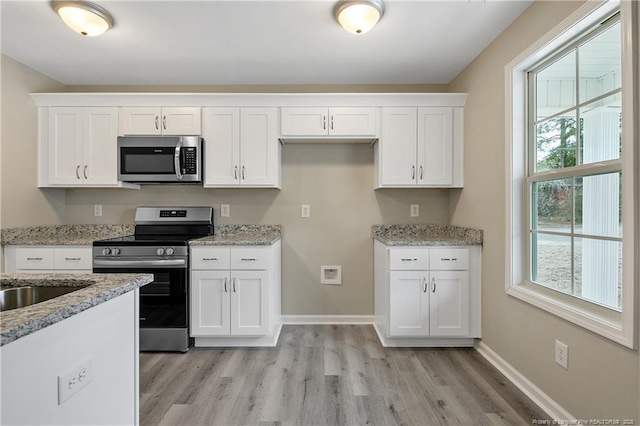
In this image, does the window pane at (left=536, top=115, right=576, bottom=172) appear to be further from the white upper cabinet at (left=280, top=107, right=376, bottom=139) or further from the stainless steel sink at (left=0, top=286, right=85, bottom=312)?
the stainless steel sink at (left=0, top=286, right=85, bottom=312)

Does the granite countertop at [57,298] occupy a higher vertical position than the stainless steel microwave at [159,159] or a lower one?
lower

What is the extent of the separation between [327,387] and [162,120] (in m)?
2.63

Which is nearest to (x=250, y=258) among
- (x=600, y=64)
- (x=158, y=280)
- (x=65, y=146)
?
Result: (x=158, y=280)

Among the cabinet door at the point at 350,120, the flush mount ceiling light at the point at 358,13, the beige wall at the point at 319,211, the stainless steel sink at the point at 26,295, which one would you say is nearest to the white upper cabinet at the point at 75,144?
the beige wall at the point at 319,211

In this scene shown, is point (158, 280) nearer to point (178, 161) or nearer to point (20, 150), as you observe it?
point (178, 161)

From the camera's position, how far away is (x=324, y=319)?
323cm

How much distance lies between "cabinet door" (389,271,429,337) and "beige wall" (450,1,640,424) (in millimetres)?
475

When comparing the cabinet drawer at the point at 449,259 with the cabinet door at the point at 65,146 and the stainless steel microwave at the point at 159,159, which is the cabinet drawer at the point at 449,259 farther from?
the cabinet door at the point at 65,146

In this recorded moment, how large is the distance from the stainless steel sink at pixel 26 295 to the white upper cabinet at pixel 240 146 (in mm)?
1853

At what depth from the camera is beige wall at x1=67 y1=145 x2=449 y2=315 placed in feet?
10.6

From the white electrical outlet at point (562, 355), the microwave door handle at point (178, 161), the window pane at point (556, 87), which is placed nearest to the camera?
the white electrical outlet at point (562, 355)

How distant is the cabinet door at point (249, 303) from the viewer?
261 cm

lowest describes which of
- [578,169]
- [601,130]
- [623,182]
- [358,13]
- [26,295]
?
[26,295]

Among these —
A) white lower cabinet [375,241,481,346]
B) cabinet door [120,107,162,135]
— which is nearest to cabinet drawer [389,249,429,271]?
white lower cabinet [375,241,481,346]
